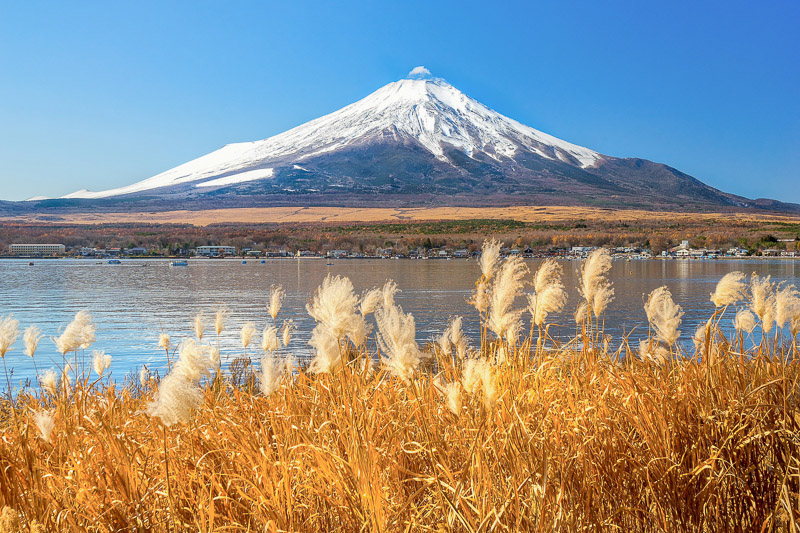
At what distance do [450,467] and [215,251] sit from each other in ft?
351

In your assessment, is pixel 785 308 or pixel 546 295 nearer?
pixel 546 295

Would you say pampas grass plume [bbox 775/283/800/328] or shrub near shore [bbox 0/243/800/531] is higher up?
pampas grass plume [bbox 775/283/800/328]

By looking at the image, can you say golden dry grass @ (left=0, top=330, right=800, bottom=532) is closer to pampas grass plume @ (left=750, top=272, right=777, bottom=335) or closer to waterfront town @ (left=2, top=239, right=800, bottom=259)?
pampas grass plume @ (left=750, top=272, right=777, bottom=335)

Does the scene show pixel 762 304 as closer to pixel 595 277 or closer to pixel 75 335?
pixel 595 277

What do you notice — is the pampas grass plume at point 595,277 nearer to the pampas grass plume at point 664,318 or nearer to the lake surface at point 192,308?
the pampas grass plume at point 664,318

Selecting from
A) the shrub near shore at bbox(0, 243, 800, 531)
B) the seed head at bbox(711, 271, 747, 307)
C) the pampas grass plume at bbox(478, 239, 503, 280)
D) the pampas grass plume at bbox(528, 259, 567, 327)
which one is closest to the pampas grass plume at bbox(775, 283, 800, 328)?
the seed head at bbox(711, 271, 747, 307)

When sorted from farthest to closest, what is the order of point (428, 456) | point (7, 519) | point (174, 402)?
point (428, 456), point (174, 402), point (7, 519)

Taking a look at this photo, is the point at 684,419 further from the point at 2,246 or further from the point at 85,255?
the point at 2,246

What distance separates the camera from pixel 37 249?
106500mm

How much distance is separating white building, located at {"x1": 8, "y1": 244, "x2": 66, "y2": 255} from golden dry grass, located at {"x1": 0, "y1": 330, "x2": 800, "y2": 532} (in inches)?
4531

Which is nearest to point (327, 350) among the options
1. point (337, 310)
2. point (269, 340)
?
point (337, 310)

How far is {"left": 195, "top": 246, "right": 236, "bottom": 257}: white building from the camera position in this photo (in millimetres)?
104188

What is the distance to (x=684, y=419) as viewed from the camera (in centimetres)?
377

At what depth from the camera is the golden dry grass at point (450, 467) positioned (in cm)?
300
